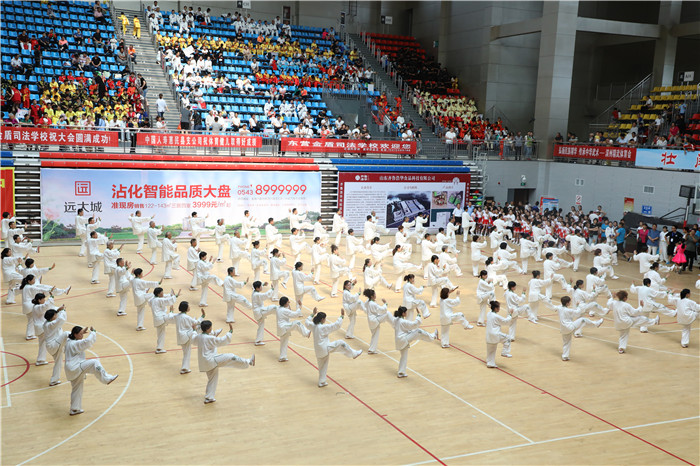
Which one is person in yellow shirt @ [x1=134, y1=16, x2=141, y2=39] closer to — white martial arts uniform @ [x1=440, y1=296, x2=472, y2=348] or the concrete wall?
the concrete wall

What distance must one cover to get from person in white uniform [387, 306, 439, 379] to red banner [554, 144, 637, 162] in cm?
1964

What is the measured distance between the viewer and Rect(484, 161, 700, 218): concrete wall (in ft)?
85.6

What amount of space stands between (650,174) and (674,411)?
18.1 m

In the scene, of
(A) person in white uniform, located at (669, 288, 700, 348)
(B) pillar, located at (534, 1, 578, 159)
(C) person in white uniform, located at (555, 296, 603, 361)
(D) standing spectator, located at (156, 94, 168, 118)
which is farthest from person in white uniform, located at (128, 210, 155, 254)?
(B) pillar, located at (534, 1, 578, 159)

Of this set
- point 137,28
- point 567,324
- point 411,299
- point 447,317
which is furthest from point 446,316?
point 137,28

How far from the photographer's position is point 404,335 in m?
12.1

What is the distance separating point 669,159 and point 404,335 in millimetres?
19091

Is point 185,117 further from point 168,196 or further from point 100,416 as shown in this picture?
point 100,416

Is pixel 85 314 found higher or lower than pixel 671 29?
lower

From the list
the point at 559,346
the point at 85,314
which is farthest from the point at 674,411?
the point at 85,314

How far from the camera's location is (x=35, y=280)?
13688mm

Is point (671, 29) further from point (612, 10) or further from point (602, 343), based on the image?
point (602, 343)

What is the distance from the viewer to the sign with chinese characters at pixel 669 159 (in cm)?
2480

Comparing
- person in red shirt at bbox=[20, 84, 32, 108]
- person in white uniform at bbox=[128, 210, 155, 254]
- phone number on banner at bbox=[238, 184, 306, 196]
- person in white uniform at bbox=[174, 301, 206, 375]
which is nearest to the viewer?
person in white uniform at bbox=[174, 301, 206, 375]
